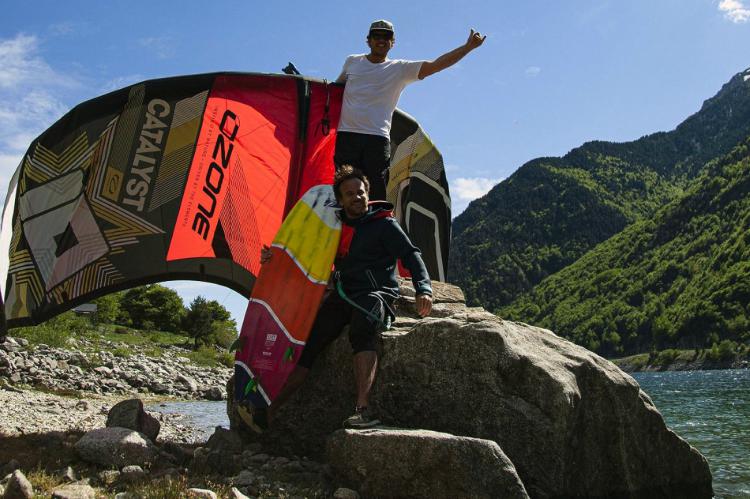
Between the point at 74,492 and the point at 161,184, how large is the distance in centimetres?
521

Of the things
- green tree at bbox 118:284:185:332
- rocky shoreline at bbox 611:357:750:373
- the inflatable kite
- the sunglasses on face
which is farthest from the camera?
rocky shoreline at bbox 611:357:750:373

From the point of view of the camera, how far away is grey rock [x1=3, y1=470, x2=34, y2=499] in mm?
4633

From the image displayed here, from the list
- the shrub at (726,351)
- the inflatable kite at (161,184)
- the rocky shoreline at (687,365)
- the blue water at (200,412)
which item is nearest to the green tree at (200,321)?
the blue water at (200,412)

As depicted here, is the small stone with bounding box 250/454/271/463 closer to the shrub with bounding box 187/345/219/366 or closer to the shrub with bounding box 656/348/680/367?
the shrub with bounding box 187/345/219/366

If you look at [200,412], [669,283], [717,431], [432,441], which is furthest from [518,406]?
[669,283]

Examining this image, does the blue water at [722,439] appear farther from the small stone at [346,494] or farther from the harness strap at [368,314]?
the small stone at [346,494]

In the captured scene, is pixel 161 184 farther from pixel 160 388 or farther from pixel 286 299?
pixel 160 388

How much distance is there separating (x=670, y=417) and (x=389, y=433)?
18.5 meters

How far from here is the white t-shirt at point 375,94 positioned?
25.9 ft

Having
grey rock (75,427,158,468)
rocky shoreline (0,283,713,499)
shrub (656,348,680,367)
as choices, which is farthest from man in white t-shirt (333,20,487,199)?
shrub (656,348,680,367)

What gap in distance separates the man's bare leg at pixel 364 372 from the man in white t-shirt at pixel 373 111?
249 cm

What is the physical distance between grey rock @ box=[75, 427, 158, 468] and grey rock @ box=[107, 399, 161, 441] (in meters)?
0.97

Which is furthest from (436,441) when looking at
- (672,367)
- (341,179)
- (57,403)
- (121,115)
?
(672,367)

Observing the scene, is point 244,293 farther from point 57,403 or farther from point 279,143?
point 57,403
